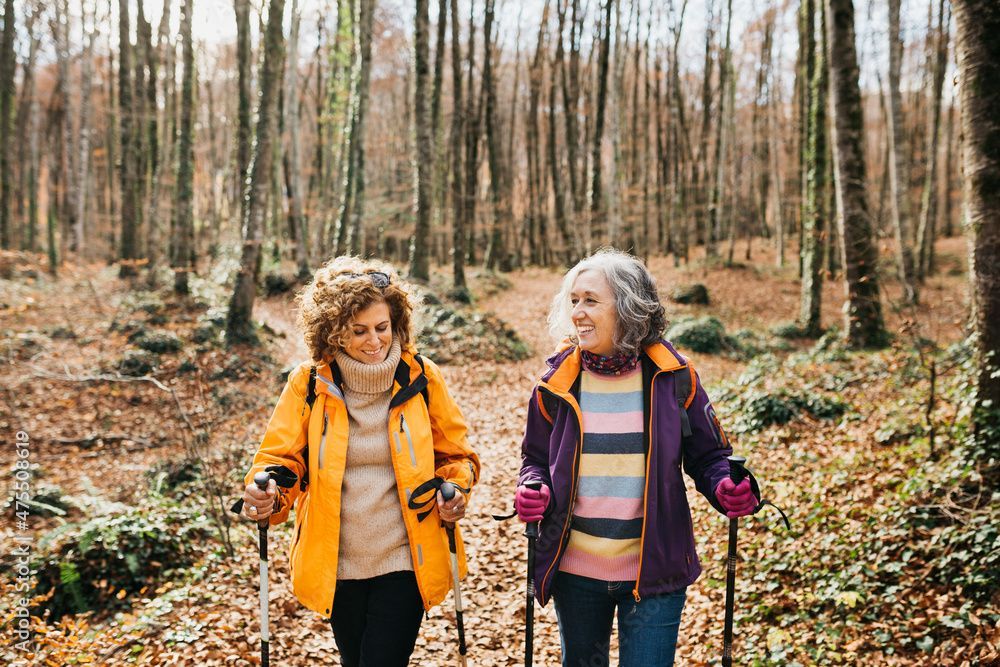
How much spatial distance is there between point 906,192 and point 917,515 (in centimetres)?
1199

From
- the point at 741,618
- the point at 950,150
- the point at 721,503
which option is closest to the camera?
the point at 721,503

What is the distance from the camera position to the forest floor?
154 inches

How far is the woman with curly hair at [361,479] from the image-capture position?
8.53 feet

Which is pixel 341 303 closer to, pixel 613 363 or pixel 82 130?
pixel 613 363

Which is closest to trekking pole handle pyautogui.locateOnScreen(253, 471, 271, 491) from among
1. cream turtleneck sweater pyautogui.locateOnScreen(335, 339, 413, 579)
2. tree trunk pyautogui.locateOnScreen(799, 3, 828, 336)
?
cream turtleneck sweater pyautogui.locateOnScreen(335, 339, 413, 579)

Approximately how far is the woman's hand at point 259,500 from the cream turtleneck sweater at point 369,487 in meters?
0.29

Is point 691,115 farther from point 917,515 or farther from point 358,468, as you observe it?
point 358,468

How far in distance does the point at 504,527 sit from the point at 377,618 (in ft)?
12.2

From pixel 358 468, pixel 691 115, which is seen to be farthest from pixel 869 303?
pixel 691 115

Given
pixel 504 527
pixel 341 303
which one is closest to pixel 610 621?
pixel 341 303

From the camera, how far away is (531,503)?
243cm

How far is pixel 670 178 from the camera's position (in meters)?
27.6

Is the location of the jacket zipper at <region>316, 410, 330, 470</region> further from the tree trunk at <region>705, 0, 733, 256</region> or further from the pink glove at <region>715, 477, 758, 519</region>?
the tree trunk at <region>705, 0, 733, 256</region>

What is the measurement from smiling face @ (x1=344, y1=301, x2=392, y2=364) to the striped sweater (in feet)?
2.95
